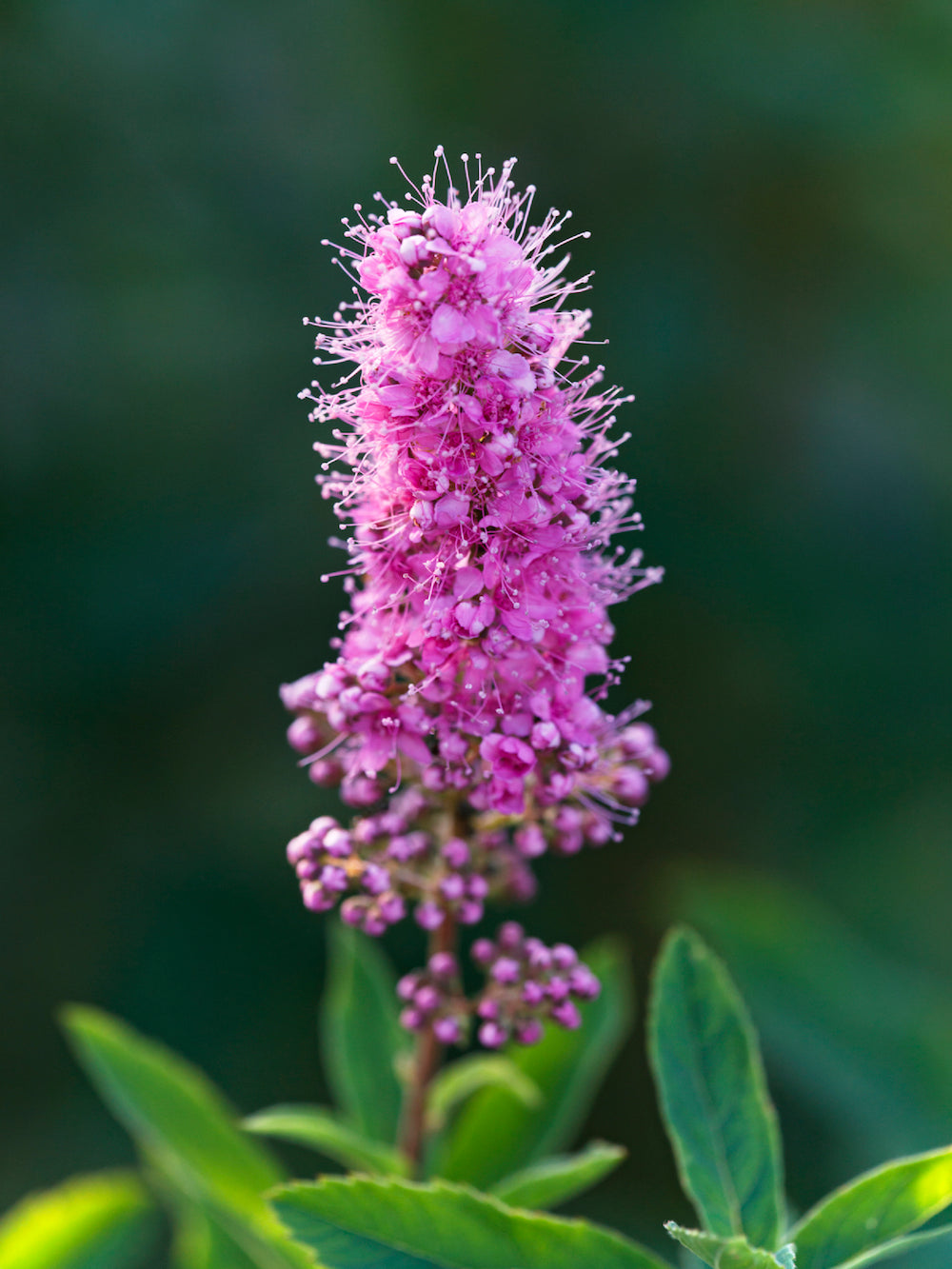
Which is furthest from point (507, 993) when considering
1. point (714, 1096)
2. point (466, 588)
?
point (466, 588)

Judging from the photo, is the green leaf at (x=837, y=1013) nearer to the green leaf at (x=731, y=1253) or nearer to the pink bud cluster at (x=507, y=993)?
the pink bud cluster at (x=507, y=993)

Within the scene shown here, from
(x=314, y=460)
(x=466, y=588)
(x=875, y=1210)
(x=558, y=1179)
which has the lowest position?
(x=875, y=1210)

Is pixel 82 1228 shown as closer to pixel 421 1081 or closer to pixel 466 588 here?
pixel 421 1081

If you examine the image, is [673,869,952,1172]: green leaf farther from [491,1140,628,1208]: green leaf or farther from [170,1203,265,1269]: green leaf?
[170,1203,265,1269]: green leaf

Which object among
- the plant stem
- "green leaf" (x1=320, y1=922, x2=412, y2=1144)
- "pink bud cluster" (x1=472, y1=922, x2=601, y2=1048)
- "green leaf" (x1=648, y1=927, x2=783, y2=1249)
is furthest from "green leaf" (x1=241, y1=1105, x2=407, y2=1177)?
"green leaf" (x1=648, y1=927, x2=783, y2=1249)

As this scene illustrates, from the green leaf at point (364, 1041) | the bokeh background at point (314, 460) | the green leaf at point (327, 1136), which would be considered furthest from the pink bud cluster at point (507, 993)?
the bokeh background at point (314, 460)

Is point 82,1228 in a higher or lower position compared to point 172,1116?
lower

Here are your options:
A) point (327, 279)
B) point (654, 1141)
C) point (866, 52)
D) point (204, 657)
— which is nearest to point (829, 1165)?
point (654, 1141)
